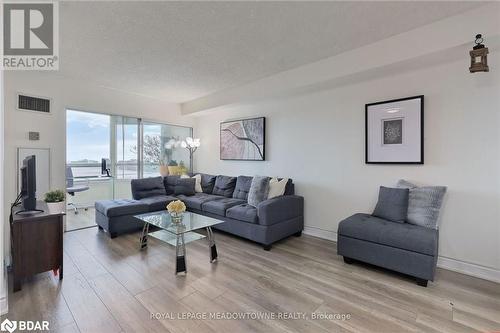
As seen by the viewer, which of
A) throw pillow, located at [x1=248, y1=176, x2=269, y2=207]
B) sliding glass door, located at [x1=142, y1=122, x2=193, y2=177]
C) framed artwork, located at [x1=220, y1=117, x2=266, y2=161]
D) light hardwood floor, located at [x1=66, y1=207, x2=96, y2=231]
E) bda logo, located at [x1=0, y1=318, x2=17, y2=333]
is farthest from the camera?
sliding glass door, located at [x1=142, y1=122, x2=193, y2=177]

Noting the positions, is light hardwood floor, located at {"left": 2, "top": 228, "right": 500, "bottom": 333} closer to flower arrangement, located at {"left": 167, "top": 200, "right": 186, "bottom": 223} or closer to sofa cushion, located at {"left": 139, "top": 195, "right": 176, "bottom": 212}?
flower arrangement, located at {"left": 167, "top": 200, "right": 186, "bottom": 223}

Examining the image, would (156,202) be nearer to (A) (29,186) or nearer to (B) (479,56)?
(A) (29,186)

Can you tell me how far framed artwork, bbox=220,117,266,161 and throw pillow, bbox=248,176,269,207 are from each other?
75 cm

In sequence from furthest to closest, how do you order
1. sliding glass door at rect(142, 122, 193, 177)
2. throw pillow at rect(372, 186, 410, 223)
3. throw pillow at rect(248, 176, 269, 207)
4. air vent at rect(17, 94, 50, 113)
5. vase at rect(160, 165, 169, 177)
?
vase at rect(160, 165, 169, 177) → sliding glass door at rect(142, 122, 193, 177) → throw pillow at rect(248, 176, 269, 207) → air vent at rect(17, 94, 50, 113) → throw pillow at rect(372, 186, 410, 223)

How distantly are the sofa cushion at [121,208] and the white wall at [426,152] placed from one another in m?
2.20

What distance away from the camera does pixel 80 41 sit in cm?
261

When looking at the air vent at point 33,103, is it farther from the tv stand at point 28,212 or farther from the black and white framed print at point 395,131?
the black and white framed print at point 395,131

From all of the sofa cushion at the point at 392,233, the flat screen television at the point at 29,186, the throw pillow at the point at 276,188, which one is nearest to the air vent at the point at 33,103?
the flat screen television at the point at 29,186

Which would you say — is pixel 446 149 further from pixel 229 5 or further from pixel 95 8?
pixel 95 8

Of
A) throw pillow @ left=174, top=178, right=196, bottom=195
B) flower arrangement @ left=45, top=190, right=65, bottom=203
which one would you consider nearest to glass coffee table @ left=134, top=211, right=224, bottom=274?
flower arrangement @ left=45, top=190, right=65, bottom=203

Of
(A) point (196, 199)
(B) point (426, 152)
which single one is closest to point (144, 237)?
(A) point (196, 199)

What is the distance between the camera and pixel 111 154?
4.89m

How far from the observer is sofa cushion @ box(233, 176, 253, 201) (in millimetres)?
4277

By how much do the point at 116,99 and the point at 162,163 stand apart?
1.63m
